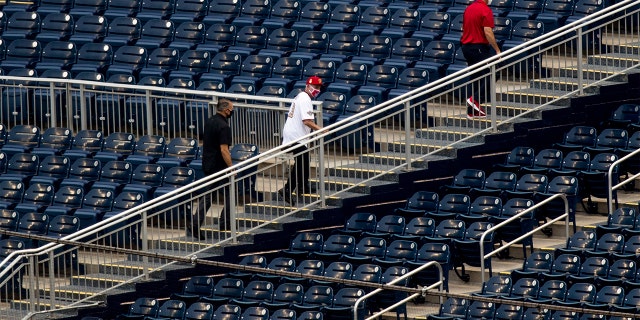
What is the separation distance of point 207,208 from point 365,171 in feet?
6.64

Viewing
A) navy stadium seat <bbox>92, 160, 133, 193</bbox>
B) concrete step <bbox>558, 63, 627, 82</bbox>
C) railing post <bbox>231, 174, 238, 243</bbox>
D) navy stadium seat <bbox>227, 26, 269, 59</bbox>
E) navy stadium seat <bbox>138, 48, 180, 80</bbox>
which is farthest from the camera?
navy stadium seat <bbox>227, 26, 269, 59</bbox>

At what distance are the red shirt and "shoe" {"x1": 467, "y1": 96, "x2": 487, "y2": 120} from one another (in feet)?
3.03

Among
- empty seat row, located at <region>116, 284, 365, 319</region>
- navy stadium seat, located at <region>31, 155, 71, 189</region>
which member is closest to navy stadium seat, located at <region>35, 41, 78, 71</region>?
navy stadium seat, located at <region>31, 155, 71, 189</region>

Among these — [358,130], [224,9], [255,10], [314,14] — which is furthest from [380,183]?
[224,9]

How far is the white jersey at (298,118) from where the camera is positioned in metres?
19.1

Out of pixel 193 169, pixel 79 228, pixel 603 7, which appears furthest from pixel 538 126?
pixel 79 228

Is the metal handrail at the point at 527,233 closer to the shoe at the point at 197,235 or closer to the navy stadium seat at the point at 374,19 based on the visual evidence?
the shoe at the point at 197,235

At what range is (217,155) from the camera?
744 inches

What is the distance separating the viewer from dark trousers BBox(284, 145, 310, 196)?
752 inches

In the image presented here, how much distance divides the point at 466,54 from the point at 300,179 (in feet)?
10.2

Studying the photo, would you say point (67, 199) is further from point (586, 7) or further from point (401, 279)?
point (586, 7)

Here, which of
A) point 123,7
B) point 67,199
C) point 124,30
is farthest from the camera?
point 123,7

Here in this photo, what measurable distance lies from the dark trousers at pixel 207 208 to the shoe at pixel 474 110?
10.8 ft

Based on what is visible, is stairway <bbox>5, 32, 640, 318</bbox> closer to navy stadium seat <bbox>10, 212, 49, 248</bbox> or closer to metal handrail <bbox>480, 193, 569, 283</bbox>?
metal handrail <bbox>480, 193, 569, 283</bbox>
